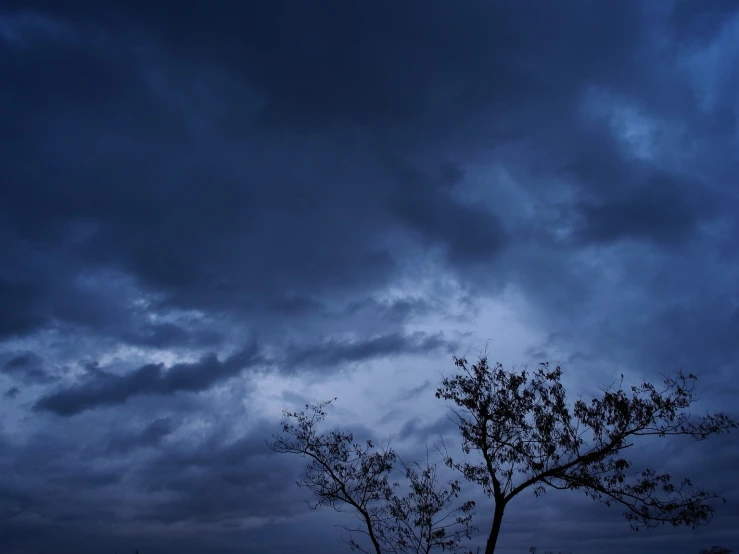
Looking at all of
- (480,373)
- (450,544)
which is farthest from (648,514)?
(450,544)

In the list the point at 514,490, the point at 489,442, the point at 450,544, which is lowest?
the point at 450,544

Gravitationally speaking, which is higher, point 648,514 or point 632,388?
point 632,388

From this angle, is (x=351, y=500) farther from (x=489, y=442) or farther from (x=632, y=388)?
(x=632, y=388)

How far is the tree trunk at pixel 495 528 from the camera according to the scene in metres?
23.9

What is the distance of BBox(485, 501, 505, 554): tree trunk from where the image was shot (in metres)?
23.9

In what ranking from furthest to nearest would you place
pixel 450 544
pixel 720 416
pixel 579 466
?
pixel 450 544 < pixel 579 466 < pixel 720 416

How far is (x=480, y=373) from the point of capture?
25.6m

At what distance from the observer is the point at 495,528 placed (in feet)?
79.2

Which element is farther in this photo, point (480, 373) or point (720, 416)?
point (480, 373)

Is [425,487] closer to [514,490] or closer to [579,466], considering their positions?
[514,490]

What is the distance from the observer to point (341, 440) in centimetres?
3102

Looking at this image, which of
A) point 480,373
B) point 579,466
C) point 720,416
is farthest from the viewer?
point 480,373

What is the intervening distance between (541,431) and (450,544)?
9.79 metres

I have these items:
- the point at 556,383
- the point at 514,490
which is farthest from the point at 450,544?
the point at 556,383
